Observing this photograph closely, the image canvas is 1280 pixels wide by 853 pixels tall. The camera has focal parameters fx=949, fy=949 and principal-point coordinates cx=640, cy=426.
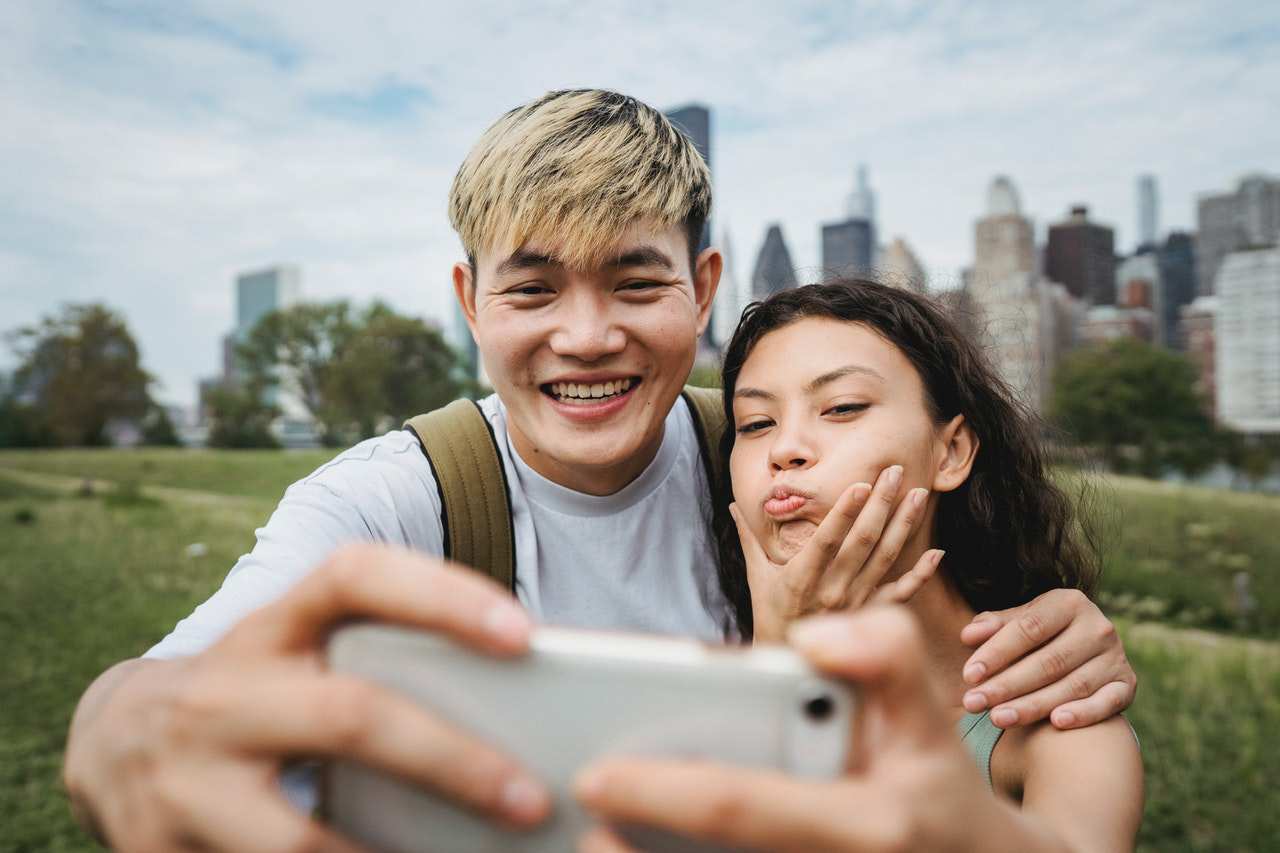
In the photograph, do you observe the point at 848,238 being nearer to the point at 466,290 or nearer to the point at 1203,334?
the point at 1203,334

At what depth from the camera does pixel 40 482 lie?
19.0m

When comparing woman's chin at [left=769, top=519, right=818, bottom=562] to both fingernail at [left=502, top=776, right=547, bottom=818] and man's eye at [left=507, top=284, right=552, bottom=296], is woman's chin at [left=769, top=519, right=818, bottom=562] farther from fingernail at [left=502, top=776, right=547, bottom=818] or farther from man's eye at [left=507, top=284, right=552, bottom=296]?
fingernail at [left=502, top=776, right=547, bottom=818]

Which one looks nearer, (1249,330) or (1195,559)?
(1195,559)

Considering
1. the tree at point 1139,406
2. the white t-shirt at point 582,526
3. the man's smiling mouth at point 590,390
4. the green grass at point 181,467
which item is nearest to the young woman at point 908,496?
the white t-shirt at point 582,526

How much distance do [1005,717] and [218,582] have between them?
10673 mm

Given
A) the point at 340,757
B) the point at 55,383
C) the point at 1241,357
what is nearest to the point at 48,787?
the point at 340,757

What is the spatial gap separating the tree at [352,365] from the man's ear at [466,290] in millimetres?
19228

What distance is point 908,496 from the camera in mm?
2205

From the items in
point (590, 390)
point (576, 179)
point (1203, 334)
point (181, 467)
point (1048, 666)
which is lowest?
point (181, 467)

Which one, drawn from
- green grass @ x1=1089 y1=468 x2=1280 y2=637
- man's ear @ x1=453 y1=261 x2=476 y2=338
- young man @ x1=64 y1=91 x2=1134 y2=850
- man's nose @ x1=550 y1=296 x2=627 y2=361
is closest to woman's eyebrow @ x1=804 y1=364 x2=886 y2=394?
young man @ x1=64 y1=91 x2=1134 y2=850

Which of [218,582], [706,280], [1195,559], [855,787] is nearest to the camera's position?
[855,787]

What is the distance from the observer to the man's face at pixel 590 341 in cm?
244

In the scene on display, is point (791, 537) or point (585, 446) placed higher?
point (585, 446)

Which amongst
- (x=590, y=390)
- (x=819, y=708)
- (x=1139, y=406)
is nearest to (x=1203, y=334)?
(x=1139, y=406)
